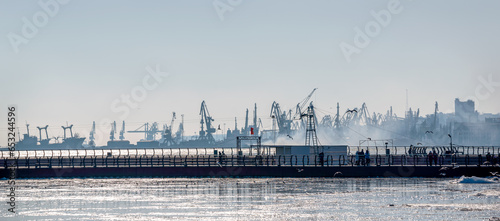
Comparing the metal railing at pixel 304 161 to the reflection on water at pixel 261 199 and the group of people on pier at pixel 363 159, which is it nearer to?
the group of people on pier at pixel 363 159

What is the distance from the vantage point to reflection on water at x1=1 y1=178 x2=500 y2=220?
38781mm

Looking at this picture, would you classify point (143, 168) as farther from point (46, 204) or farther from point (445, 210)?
point (445, 210)

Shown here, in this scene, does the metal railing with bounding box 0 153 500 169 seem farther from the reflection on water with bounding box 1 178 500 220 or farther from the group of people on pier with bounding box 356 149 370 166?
the reflection on water with bounding box 1 178 500 220

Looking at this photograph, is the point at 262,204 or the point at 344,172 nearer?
the point at 262,204

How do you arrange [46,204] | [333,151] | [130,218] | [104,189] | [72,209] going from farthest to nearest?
[333,151], [104,189], [46,204], [72,209], [130,218]

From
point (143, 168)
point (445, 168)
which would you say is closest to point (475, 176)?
point (445, 168)

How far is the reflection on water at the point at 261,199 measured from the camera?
1527 inches

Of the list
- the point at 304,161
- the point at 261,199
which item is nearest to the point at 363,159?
the point at 304,161

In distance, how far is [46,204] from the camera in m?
45.2

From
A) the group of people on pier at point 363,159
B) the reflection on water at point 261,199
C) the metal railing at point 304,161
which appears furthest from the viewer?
the metal railing at point 304,161

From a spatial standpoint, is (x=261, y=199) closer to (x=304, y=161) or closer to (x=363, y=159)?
(x=363, y=159)

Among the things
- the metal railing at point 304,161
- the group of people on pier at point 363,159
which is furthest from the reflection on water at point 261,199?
the metal railing at point 304,161

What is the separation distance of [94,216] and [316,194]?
51.7 feet

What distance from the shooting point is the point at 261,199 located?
4581 centimetres
